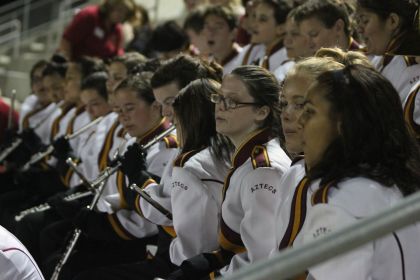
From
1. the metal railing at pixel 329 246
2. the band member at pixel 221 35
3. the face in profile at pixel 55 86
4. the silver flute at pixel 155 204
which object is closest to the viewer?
the metal railing at pixel 329 246

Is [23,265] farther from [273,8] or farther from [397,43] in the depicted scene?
[273,8]

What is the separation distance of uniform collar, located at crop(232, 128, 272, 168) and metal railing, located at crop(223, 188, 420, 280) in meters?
1.25

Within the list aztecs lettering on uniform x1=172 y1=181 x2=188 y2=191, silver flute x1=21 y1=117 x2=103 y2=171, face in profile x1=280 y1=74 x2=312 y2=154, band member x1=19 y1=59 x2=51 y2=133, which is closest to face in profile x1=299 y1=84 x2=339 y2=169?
face in profile x1=280 y1=74 x2=312 y2=154

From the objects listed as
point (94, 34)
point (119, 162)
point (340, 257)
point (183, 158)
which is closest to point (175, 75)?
A: point (119, 162)

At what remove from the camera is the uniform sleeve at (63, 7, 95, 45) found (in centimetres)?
624

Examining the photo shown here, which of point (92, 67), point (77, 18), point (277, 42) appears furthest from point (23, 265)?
point (77, 18)

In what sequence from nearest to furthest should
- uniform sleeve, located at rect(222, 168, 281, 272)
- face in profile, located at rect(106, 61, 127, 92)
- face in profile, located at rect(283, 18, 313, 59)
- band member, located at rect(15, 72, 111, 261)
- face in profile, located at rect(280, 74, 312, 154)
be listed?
face in profile, located at rect(280, 74, 312, 154) < uniform sleeve, located at rect(222, 168, 281, 272) < face in profile, located at rect(283, 18, 313, 59) < band member, located at rect(15, 72, 111, 261) < face in profile, located at rect(106, 61, 127, 92)

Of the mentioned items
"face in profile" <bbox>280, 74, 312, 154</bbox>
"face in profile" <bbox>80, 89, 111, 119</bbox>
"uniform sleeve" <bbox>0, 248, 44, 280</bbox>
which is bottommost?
"face in profile" <bbox>80, 89, 111, 119</bbox>

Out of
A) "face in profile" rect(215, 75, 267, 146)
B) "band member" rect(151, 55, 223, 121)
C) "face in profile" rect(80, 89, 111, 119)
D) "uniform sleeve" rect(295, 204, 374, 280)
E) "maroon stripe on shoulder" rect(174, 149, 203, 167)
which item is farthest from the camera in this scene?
"face in profile" rect(80, 89, 111, 119)

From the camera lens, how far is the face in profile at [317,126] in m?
1.86

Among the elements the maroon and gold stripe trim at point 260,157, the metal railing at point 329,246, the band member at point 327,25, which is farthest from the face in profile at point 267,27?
the metal railing at point 329,246

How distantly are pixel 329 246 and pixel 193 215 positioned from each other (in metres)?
1.44

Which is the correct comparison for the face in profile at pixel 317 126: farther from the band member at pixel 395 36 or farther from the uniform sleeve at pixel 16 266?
the band member at pixel 395 36

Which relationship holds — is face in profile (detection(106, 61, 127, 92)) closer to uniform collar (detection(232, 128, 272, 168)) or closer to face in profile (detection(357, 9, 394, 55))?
face in profile (detection(357, 9, 394, 55))
